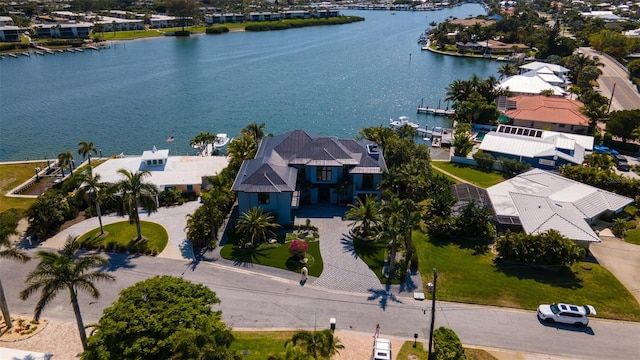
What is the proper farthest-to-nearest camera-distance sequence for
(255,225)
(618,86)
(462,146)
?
(618,86), (462,146), (255,225)

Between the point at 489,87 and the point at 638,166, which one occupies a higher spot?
the point at 489,87

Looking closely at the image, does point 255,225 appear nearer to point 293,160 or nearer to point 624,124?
point 293,160

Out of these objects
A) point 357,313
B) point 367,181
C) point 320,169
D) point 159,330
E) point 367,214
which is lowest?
point 357,313

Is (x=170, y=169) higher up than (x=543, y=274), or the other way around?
(x=170, y=169)

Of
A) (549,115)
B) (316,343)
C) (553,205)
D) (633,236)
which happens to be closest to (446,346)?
(316,343)

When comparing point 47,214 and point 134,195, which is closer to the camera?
point 134,195

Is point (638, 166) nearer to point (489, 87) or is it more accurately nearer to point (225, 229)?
point (489, 87)

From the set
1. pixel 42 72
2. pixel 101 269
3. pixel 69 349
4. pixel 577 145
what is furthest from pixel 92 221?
pixel 42 72
